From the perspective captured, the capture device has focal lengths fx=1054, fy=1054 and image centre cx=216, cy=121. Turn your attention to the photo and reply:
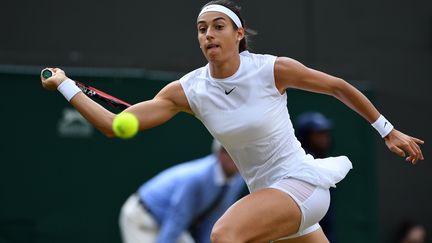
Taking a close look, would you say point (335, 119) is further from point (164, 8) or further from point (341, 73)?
point (164, 8)

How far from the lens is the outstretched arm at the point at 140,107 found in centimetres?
564

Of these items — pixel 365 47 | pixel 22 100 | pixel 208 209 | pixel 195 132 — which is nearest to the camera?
pixel 208 209

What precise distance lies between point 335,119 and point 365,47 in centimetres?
113

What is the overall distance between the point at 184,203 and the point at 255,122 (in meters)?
1.78

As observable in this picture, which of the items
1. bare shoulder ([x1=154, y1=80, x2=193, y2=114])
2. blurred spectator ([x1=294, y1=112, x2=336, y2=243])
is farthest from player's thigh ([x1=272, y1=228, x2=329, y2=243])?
blurred spectator ([x1=294, y1=112, x2=336, y2=243])

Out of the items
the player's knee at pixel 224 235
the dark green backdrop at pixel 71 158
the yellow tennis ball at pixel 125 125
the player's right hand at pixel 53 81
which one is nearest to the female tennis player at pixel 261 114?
the player's right hand at pixel 53 81

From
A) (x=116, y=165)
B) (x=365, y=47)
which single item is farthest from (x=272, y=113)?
(x=365, y=47)

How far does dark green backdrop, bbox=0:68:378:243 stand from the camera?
29.1 ft

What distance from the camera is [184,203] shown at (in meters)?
7.43

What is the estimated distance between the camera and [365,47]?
10.8 metres

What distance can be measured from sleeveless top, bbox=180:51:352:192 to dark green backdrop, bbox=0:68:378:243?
3.26m

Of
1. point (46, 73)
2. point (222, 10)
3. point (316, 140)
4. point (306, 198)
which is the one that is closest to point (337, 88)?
point (306, 198)

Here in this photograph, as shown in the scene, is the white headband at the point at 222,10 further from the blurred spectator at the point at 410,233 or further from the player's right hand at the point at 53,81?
the blurred spectator at the point at 410,233

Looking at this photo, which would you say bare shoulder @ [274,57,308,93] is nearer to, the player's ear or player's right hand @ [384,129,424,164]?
the player's ear
